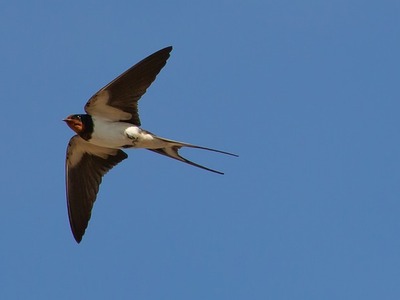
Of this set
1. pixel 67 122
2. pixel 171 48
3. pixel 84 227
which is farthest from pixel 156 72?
pixel 84 227

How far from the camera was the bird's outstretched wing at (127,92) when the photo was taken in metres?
8.54

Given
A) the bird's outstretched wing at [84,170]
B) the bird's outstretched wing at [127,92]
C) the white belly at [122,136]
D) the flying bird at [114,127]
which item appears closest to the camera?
the bird's outstretched wing at [127,92]

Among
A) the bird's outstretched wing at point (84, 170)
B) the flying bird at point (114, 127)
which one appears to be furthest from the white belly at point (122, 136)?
the bird's outstretched wing at point (84, 170)

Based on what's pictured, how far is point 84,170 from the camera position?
9.41 meters

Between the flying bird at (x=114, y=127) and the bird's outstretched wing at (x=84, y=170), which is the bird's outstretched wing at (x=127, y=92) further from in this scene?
the bird's outstretched wing at (x=84, y=170)

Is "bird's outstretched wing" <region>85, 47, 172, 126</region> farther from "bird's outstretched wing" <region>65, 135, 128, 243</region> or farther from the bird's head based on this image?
"bird's outstretched wing" <region>65, 135, 128, 243</region>

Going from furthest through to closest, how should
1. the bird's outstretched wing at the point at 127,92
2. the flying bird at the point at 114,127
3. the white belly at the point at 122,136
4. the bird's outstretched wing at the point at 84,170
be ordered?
the bird's outstretched wing at the point at 84,170, the white belly at the point at 122,136, the flying bird at the point at 114,127, the bird's outstretched wing at the point at 127,92

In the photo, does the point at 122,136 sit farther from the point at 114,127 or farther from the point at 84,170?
the point at 84,170

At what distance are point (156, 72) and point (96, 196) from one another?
1276mm

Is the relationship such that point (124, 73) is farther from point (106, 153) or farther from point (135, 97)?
point (106, 153)

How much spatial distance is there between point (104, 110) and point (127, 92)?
9.4 inches

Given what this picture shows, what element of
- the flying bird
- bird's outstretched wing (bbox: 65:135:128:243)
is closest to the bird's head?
the flying bird

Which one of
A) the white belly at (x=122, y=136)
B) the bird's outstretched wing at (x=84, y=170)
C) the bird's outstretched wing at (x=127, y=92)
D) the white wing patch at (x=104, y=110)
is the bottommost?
the bird's outstretched wing at (x=84, y=170)

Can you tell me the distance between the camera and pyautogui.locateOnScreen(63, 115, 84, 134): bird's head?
29.0ft
